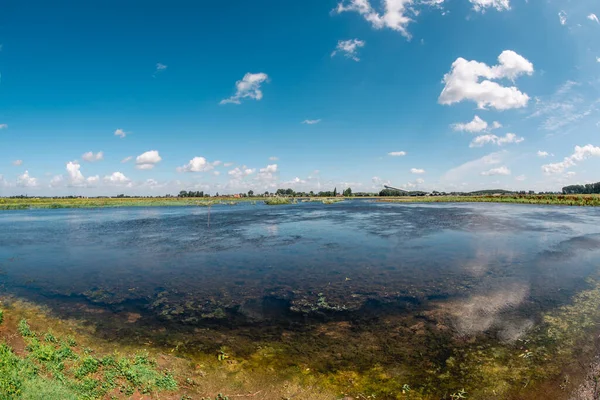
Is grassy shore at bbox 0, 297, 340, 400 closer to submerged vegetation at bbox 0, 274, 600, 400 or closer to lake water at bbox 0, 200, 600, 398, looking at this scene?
submerged vegetation at bbox 0, 274, 600, 400

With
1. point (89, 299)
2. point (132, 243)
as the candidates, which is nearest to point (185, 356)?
point (89, 299)

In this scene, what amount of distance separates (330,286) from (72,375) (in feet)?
32.4

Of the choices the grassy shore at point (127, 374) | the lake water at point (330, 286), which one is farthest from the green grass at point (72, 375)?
the lake water at point (330, 286)

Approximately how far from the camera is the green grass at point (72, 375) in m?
5.59

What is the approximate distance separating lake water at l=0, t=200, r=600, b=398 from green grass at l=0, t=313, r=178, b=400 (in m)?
1.75

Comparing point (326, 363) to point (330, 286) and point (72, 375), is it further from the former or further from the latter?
point (330, 286)

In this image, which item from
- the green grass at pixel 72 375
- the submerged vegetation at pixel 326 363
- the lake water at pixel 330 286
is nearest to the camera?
the green grass at pixel 72 375

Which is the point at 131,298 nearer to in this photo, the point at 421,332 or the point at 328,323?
the point at 328,323

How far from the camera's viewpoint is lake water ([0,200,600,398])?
361 inches

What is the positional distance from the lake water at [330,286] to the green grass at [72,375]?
175 centimetres

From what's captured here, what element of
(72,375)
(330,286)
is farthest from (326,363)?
(330,286)

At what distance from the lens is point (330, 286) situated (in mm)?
14055

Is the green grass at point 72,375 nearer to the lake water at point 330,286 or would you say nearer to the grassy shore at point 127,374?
the grassy shore at point 127,374

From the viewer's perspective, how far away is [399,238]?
2730cm
